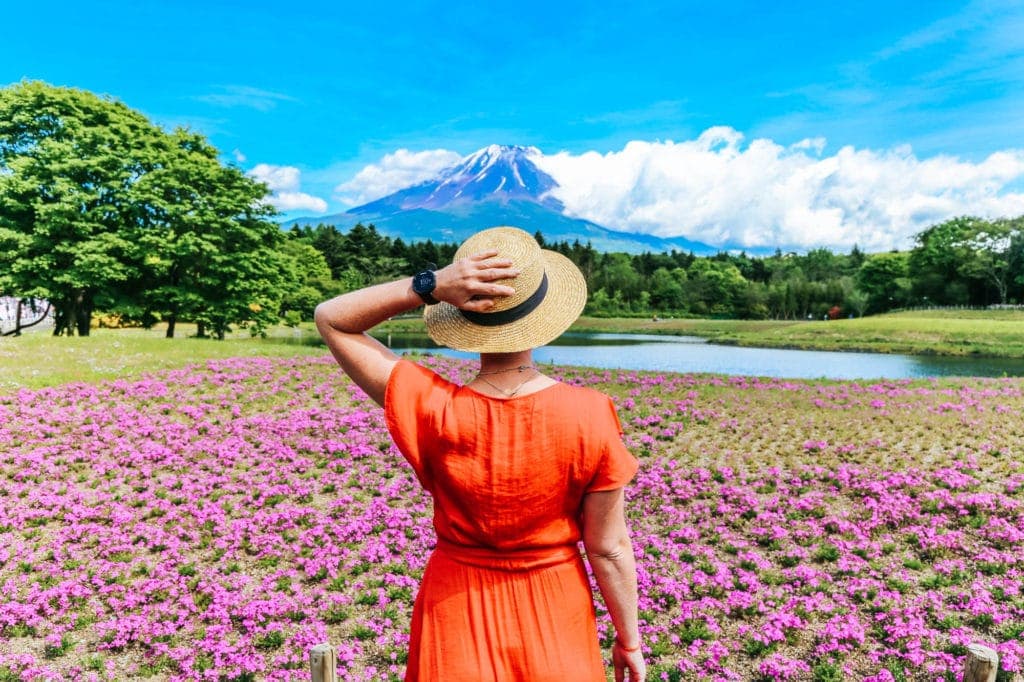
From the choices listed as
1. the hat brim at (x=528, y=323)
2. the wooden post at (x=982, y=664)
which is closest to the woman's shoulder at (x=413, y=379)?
the hat brim at (x=528, y=323)

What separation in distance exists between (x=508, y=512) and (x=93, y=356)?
2055 centimetres

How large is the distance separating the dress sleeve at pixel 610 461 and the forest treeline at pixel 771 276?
171 feet

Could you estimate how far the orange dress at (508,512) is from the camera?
6.13 ft

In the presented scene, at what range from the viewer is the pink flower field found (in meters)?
5.30

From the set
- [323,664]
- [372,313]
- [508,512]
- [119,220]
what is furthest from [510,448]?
[119,220]

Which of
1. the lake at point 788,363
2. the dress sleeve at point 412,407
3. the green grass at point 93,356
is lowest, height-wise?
the lake at point 788,363

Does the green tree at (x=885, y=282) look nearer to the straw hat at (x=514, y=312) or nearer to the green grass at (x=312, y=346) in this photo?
the green grass at (x=312, y=346)

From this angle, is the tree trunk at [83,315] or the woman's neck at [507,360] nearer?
the woman's neck at [507,360]

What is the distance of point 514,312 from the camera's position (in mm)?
1842

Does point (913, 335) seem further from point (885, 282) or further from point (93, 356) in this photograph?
point (93, 356)

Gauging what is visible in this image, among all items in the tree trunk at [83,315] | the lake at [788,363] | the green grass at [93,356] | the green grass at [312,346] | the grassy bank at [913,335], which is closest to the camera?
the green grass at [93,356]

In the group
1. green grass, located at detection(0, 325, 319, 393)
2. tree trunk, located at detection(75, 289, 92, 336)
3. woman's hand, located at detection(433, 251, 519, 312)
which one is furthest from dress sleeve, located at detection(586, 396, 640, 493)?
tree trunk, located at detection(75, 289, 92, 336)

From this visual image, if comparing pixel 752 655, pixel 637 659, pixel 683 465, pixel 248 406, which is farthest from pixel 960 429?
pixel 248 406

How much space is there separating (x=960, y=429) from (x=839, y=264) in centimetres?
12814
